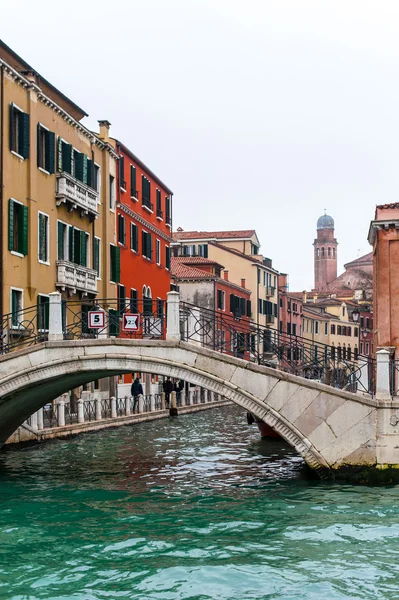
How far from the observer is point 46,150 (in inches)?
1006

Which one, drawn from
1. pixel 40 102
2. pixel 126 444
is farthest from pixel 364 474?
pixel 40 102

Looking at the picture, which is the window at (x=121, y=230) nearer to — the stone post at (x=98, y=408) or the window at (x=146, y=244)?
the window at (x=146, y=244)

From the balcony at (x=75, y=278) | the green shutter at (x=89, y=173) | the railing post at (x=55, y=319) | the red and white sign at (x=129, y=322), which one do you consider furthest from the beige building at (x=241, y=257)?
the railing post at (x=55, y=319)

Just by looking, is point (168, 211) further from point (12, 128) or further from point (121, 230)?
point (12, 128)

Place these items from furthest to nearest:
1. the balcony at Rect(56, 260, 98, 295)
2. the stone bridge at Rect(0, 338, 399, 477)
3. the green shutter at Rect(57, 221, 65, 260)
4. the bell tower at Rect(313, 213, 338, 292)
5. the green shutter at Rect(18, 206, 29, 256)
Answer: the bell tower at Rect(313, 213, 338, 292) → the green shutter at Rect(57, 221, 65, 260) → the balcony at Rect(56, 260, 98, 295) → the green shutter at Rect(18, 206, 29, 256) → the stone bridge at Rect(0, 338, 399, 477)

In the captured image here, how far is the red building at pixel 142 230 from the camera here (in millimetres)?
33344

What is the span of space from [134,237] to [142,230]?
4.14ft

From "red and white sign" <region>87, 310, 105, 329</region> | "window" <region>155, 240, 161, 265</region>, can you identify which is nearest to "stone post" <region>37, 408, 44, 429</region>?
"red and white sign" <region>87, 310, 105, 329</region>

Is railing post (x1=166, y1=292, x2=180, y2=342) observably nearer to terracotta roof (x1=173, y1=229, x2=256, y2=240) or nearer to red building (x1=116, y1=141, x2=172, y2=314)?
red building (x1=116, y1=141, x2=172, y2=314)

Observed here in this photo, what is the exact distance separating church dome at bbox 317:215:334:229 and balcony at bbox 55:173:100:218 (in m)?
105

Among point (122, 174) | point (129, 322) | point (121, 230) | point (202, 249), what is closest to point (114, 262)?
point (121, 230)

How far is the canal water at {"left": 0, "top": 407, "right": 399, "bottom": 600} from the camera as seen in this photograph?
10.1 meters

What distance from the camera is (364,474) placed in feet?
50.6

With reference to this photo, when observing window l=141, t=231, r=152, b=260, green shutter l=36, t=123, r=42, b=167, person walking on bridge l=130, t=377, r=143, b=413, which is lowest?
person walking on bridge l=130, t=377, r=143, b=413
